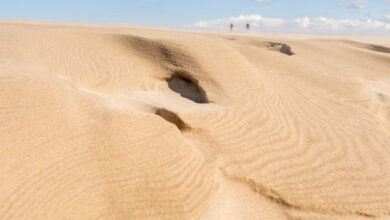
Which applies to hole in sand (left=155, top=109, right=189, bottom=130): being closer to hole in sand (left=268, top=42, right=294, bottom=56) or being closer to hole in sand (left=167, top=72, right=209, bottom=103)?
hole in sand (left=167, top=72, right=209, bottom=103)

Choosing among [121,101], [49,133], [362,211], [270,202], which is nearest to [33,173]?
[49,133]

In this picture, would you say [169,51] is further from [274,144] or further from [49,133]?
[49,133]

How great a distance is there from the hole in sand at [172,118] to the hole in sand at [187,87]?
3.08ft

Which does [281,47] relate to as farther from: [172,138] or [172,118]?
[172,138]

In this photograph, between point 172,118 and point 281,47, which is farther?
point 281,47

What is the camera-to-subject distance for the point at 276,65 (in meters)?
8.14

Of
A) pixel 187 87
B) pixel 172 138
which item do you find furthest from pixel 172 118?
pixel 187 87

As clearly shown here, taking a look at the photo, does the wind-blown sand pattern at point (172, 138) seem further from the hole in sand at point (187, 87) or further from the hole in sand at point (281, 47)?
the hole in sand at point (281, 47)

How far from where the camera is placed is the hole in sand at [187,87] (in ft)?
17.7

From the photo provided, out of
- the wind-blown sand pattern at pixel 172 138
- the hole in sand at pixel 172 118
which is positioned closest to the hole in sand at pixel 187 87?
the wind-blown sand pattern at pixel 172 138

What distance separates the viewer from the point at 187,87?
571 cm

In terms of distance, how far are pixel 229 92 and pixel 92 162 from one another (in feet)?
9.23

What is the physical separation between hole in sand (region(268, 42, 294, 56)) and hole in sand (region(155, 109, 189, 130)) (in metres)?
7.42

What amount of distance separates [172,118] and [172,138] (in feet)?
1.61
